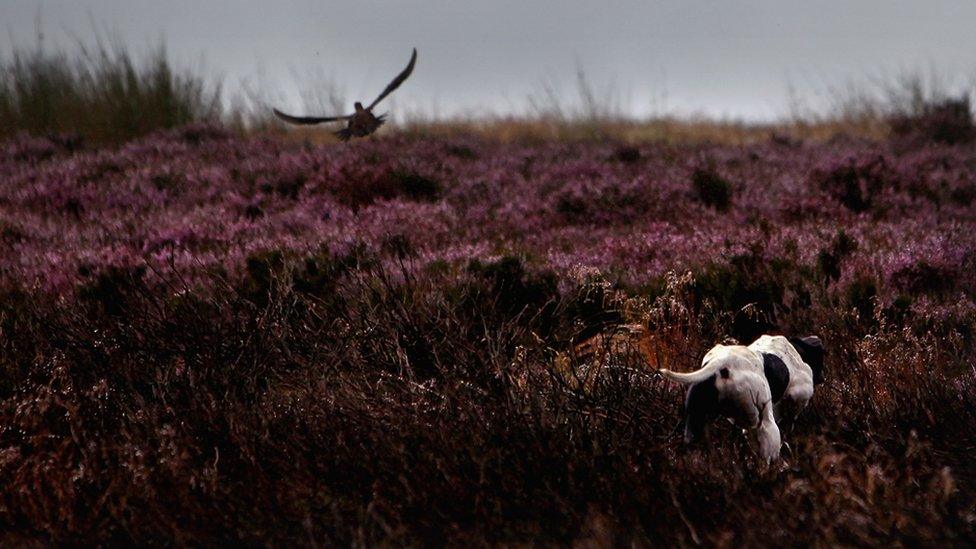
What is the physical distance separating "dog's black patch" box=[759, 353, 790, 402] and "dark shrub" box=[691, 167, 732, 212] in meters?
5.94

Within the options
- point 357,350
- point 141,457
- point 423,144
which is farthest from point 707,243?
point 423,144

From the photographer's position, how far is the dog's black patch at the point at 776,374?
367 cm

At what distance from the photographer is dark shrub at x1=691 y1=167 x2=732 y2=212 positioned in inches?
380

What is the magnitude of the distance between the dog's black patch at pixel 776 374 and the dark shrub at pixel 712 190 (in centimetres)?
594

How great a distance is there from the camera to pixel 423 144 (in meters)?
13.1

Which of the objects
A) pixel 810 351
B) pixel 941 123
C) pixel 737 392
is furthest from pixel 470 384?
pixel 941 123

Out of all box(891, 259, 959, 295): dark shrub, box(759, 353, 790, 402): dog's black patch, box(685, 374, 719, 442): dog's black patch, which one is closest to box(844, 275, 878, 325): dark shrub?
box(891, 259, 959, 295): dark shrub

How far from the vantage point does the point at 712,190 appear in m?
9.76

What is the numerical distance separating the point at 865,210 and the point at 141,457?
7.41 m

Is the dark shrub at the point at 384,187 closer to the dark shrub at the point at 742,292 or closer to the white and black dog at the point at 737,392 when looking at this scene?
the dark shrub at the point at 742,292

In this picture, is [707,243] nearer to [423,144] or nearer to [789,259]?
[789,259]

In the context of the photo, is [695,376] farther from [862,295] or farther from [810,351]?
[862,295]

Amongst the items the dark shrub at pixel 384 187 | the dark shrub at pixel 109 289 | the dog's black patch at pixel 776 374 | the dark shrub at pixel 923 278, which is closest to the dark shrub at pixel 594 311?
the dark shrub at pixel 923 278

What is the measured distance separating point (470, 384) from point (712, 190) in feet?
Answer: 20.4
